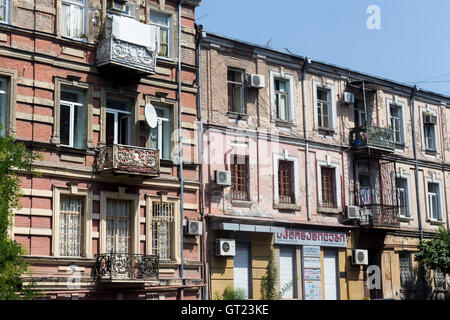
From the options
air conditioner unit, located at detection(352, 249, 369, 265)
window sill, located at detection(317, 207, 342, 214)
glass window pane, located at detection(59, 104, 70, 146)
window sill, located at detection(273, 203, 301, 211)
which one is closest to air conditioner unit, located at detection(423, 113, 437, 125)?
window sill, located at detection(317, 207, 342, 214)

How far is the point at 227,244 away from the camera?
24391mm

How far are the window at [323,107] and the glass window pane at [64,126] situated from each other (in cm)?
1206

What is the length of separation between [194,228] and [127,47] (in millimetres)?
6548

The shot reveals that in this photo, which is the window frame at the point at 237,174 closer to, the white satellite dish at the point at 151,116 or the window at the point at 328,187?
the white satellite dish at the point at 151,116

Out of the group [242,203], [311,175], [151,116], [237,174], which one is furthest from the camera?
[311,175]

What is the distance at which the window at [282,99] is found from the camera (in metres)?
28.2

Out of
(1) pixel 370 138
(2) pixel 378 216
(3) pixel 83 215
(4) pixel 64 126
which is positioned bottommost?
(3) pixel 83 215

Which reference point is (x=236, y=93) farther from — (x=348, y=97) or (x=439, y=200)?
(x=439, y=200)

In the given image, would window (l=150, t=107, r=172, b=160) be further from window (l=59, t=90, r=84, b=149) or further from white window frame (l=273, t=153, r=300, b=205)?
white window frame (l=273, t=153, r=300, b=205)

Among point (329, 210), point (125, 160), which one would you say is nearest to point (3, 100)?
point (125, 160)

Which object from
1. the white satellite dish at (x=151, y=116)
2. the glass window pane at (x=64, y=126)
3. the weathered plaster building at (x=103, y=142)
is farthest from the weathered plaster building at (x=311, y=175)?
the glass window pane at (x=64, y=126)

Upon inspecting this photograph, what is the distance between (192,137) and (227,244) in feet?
13.2

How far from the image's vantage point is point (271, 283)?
→ 2591 centimetres
